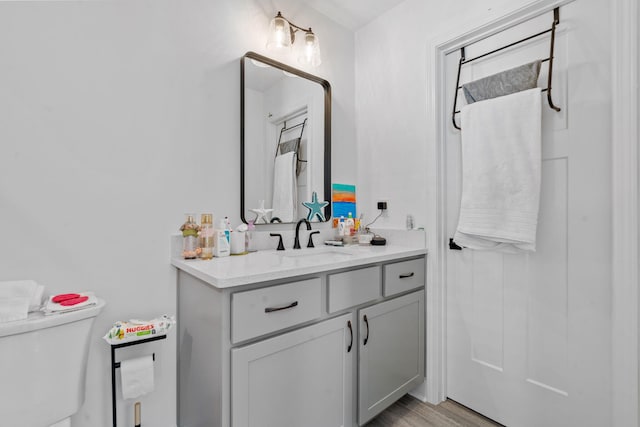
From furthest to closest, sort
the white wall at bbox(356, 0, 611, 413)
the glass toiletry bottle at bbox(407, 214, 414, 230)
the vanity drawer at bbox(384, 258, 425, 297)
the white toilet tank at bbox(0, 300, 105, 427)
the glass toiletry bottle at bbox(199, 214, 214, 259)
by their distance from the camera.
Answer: the glass toiletry bottle at bbox(407, 214, 414, 230) < the vanity drawer at bbox(384, 258, 425, 297) < the glass toiletry bottle at bbox(199, 214, 214, 259) < the white wall at bbox(356, 0, 611, 413) < the white toilet tank at bbox(0, 300, 105, 427)

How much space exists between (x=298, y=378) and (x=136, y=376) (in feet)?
2.01

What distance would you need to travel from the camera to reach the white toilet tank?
36.0 inches

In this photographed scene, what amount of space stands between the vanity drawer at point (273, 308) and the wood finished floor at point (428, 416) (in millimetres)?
852

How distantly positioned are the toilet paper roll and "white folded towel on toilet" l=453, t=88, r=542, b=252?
1.57 m

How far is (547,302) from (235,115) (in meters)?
1.81

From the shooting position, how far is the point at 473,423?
1.62 metres

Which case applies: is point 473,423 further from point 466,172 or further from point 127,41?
point 127,41

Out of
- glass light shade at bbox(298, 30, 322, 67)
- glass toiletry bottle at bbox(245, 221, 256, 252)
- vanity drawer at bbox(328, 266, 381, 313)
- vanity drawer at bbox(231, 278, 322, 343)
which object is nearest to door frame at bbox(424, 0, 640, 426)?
vanity drawer at bbox(328, 266, 381, 313)

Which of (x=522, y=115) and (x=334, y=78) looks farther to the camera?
(x=334, y=78)

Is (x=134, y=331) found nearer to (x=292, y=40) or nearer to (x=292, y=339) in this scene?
(x=292, y=339)

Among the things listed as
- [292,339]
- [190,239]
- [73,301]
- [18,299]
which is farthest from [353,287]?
[18,299]

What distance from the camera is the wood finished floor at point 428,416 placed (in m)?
1.61

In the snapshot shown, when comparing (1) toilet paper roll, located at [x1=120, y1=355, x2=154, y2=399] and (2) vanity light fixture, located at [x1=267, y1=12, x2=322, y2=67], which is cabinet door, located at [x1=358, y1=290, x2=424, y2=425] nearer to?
(1) toilet paper roll, located at [x1=120, y1=355, x2=154, y2=399]

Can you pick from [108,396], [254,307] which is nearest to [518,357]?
[254,307]
